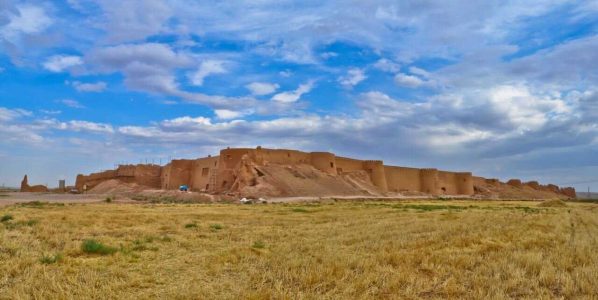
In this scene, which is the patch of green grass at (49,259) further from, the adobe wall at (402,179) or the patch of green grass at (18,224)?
the adobe wall at (402,179)

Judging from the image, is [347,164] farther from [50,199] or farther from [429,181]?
[50,199]

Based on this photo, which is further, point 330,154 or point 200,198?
point 330,154

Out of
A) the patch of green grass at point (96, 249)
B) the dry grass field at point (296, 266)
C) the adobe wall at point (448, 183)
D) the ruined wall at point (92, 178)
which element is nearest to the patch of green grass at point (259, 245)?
the dry grass field at point (296, 266)

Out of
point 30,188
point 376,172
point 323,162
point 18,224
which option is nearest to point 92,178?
point 30,188

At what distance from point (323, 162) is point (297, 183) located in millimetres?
9164

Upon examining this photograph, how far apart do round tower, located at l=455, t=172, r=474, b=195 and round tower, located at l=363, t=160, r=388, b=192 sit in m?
19.4

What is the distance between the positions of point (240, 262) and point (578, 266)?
553 cm

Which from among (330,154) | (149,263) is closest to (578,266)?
(149,263)

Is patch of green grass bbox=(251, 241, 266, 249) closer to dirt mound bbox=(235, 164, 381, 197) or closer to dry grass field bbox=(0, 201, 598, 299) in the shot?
dry grass field bbox=(0, 201, 598, 299)

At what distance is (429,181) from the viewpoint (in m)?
71.9

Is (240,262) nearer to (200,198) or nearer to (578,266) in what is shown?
(578,266)

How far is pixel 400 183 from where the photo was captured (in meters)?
70.3

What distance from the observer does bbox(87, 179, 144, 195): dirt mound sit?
64419 millimetres

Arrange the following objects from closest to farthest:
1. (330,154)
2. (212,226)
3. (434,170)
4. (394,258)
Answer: (394,258) < (212,226) < (330,154) < (434,170)
